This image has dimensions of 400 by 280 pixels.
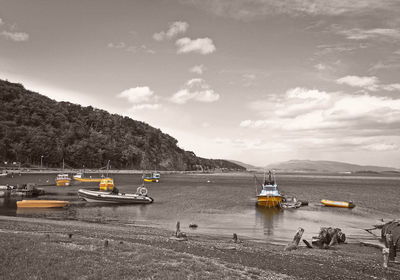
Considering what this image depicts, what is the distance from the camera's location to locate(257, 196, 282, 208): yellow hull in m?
60.9

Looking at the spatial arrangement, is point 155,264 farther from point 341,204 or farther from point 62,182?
point 62,182

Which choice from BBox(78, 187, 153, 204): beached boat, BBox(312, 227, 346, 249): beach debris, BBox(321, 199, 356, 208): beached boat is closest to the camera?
BBox(312, 227, 346, 249): beach debris

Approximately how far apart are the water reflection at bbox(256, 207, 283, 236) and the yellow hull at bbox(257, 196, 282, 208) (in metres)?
0.97

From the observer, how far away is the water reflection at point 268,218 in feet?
128

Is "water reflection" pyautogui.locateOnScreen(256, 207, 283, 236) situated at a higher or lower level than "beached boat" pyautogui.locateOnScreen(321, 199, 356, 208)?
lower

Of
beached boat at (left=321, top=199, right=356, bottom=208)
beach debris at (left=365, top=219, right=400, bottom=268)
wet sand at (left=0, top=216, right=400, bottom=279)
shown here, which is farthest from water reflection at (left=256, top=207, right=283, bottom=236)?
wet sand at (left=0, top=216, right=400, bottom=279)

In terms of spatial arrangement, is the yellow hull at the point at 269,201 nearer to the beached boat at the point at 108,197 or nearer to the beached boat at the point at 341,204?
the beached boat at the point at 341,204

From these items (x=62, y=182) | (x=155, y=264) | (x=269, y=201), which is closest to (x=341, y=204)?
(x=269, y=201)

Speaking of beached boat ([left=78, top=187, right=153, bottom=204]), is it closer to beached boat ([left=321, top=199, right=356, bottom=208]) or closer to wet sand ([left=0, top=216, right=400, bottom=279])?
→ wet sand ([left=0, top=216, right=400, bottom=279])

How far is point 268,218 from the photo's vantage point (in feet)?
158

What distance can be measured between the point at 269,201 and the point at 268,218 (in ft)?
42.8

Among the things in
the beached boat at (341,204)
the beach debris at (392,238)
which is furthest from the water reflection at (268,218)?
the beached boat at (341,204)

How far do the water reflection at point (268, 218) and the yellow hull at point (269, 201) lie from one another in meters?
0.97

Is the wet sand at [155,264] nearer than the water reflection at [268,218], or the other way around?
the wet sand at [155,264]
